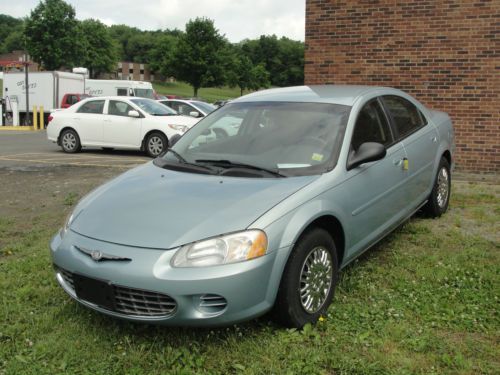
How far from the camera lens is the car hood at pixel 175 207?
3.03m

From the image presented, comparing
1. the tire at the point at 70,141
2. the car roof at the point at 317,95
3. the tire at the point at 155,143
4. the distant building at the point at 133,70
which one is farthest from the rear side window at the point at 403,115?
the distant building at the point at 133,70

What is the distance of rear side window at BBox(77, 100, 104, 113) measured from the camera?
1320 cm

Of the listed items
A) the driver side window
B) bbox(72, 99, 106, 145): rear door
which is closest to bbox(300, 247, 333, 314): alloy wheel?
the driver side window

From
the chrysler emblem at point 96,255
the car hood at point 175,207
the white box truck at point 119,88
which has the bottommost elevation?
the chrysler emblem at point 96,255

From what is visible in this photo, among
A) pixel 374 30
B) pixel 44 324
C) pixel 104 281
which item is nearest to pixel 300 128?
pixel 104 281

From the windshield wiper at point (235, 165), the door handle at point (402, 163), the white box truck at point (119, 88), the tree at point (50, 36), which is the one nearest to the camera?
the windshield wiper at point (235, 165)

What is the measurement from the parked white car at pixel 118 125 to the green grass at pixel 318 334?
807cm

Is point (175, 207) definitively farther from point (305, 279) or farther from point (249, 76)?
point (249, 76)

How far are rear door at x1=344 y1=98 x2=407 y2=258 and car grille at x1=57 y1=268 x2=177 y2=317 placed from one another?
56.7 inches

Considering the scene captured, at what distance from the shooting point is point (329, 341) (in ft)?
10.5

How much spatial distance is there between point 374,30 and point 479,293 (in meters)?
6.88

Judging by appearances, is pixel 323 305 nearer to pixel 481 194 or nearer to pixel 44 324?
pixel 44 324

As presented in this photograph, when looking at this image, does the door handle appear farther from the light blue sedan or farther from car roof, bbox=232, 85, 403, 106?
car roof, bbox=232, 85, 403, 106

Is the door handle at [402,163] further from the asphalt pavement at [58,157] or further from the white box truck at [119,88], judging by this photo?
the white box truck at [119,88]
